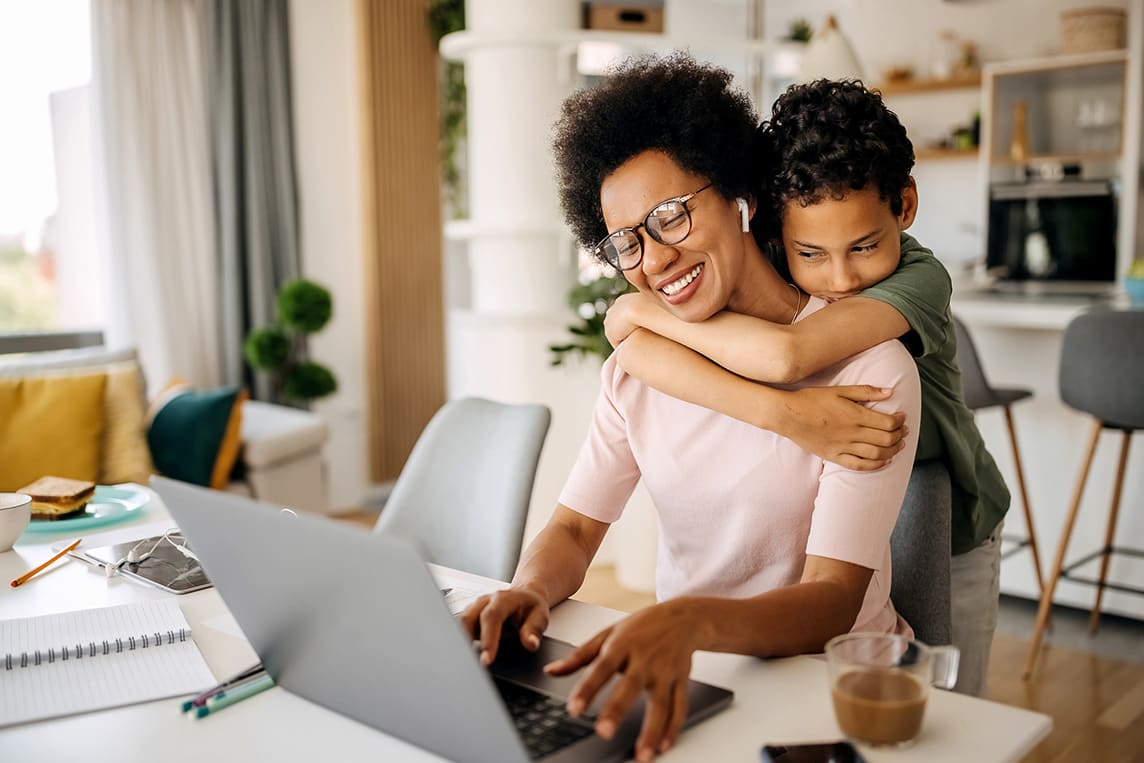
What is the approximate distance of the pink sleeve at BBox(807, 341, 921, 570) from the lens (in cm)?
122

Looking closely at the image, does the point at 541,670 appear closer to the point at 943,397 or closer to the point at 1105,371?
the point at 943,397

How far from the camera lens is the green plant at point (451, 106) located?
5.02 m

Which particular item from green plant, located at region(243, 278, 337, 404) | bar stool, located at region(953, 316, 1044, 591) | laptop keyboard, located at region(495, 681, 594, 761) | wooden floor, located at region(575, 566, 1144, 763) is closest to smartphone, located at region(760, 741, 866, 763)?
laptop keyboard, located at region(495, 681, 594, 761)

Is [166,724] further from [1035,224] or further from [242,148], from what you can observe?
[1035,224]

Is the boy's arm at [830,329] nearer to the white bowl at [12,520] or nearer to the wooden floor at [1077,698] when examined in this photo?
the white bowl at [12,520]

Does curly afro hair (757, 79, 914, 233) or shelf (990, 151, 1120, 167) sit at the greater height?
shelf (990, 151, 1120, 167)

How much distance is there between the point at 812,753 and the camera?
34.4 inches

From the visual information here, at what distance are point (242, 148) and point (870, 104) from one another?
379 cm

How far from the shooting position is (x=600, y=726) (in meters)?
0.88

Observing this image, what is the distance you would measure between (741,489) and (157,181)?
146 inches

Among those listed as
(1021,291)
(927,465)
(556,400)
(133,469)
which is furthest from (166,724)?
(1021,291)

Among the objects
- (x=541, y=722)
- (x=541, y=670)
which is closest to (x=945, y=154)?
(x=541, y=670)

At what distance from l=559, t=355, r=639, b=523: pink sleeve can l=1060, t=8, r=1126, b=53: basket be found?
4655 millimetres

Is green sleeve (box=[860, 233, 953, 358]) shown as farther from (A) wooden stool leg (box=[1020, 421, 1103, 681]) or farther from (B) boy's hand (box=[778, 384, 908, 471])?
(A) wooden stool leg (box=[1020, 421, 1103, 681])
